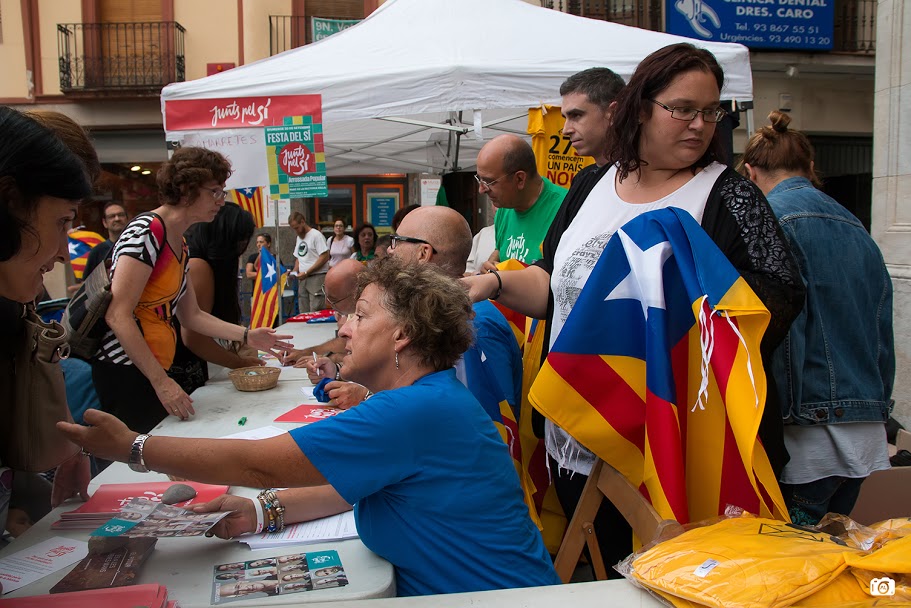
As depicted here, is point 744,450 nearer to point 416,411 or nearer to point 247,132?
point 416,411

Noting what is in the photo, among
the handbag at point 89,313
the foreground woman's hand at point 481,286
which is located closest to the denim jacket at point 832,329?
the foreground woman's hand at point 481,286

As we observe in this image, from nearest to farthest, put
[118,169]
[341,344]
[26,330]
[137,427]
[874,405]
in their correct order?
[26,330] → [874,405] → [137,427] → [341,344] → [118,169]

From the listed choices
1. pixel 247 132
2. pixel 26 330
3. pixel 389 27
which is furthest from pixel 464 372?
pixel 389 27

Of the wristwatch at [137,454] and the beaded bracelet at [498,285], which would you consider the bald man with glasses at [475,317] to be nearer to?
the beaded bracelet at [498,285]

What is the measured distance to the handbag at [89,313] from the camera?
8.34ft

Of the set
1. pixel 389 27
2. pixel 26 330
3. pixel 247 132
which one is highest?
pixel 389 27

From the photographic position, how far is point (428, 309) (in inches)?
60.9

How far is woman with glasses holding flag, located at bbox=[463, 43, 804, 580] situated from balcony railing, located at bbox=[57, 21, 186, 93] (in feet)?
46.1

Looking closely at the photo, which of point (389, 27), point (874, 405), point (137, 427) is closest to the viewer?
point (874, 405)

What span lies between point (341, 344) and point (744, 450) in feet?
8.01

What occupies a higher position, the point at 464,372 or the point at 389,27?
the point at 389,27

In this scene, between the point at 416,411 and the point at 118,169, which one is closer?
the point at 416,411

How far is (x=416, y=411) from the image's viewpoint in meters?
1.38

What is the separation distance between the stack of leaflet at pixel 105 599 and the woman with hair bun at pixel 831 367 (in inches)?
65.8
